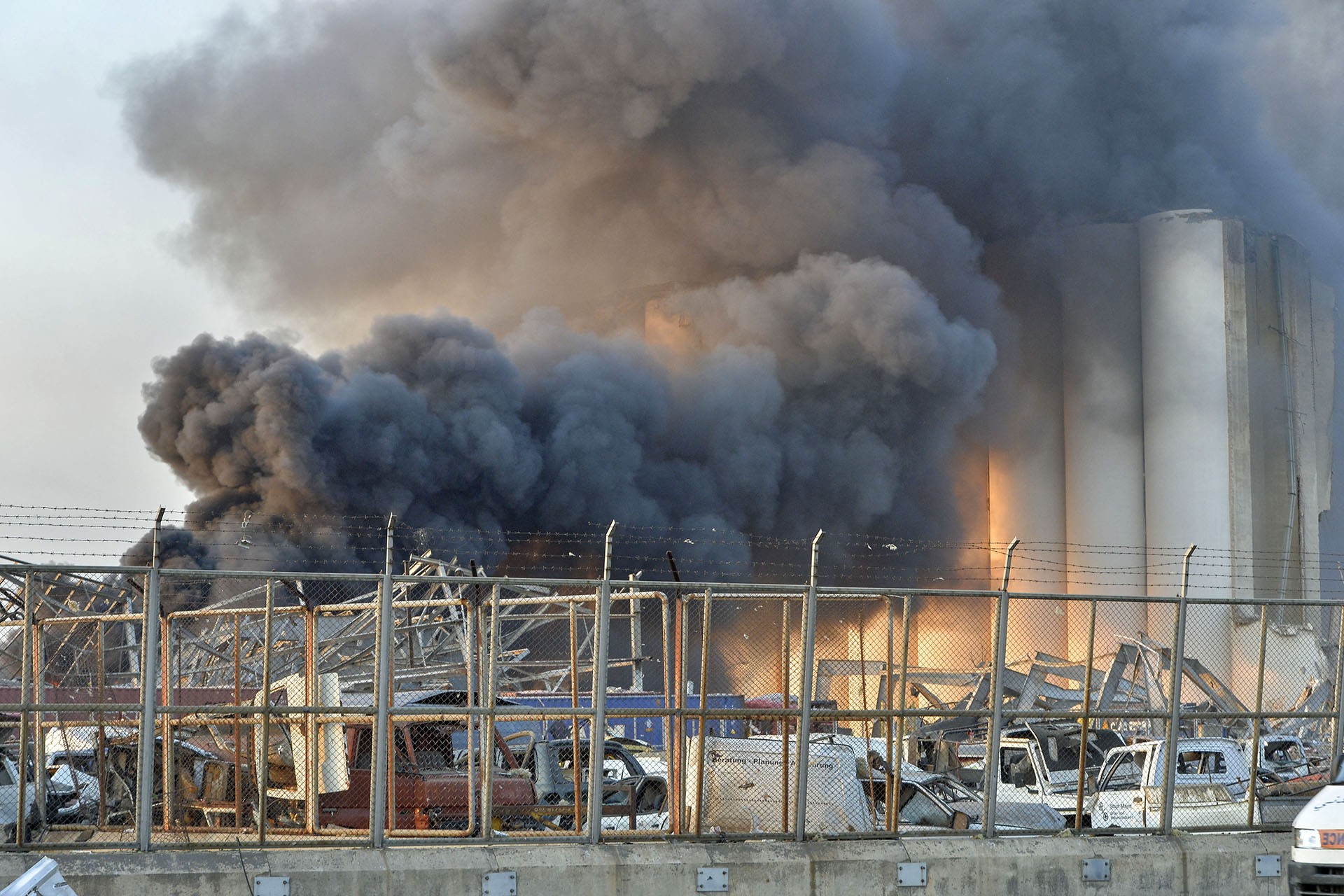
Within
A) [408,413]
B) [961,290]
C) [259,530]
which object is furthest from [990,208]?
[259,530]

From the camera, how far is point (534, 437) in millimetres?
45969

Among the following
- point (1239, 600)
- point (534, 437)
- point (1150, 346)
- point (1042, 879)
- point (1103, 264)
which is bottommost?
point (1042, 879)

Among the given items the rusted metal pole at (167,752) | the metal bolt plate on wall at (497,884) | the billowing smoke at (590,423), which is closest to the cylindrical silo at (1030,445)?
the billowing smoke at (590,423)

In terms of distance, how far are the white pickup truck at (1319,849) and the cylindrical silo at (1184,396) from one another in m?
34.6

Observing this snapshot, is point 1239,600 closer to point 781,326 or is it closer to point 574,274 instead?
point 781,326

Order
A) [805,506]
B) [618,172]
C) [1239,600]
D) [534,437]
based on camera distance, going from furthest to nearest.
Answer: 1. [618,172]
2. [805,506]
3. [534,437]
4. [1239,600]

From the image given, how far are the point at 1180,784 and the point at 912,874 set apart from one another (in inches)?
228

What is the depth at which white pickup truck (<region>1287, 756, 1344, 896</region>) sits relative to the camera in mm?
9445

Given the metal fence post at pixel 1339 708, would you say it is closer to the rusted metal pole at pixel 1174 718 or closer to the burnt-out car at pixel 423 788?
the rusted metal pole at pixel 1174 718

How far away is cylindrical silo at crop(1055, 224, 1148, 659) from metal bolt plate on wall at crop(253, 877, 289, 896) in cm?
3975

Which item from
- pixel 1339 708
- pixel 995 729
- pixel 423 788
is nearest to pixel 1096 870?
pixel 995 729

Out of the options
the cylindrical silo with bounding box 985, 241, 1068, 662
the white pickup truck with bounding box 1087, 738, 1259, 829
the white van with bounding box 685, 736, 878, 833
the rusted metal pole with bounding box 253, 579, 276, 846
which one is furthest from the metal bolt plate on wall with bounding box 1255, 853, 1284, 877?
the cylindrical silo with bounding box 985, 241, 1068, 662

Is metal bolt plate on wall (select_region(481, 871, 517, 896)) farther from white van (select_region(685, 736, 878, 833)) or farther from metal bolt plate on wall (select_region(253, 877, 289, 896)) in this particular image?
white van (select_region(685, 736, 878, 833))

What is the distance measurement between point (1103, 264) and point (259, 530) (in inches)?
1104
